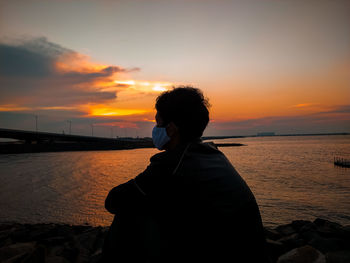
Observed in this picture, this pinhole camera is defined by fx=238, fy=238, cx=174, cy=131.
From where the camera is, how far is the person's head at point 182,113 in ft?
5.92

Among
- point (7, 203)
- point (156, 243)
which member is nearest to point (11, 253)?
point (156, 243)

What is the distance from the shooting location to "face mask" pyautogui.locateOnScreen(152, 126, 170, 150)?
1.88m

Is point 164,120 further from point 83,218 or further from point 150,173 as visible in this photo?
point 83,218

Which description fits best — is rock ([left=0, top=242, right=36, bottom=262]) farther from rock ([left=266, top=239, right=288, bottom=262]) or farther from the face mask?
rock ([left=266, top=239, right=288, bottom=262])

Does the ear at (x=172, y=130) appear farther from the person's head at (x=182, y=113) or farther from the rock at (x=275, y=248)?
the rock at (x=275, y=248)

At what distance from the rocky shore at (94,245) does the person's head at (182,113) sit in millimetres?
4791

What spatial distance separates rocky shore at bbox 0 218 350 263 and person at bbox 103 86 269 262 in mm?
4563

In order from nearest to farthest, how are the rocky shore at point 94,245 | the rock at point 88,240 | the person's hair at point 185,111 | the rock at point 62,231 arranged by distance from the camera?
the person's hair at point 185,111, the rocky shore at point 94,245, the rock at point 88,240, the rock at point 62,231

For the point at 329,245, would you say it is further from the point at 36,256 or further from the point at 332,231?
the point at 36,256

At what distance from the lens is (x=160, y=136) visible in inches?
74.7

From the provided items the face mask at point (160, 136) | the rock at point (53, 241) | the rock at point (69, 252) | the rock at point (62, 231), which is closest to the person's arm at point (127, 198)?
the face mask at point (160, 136)

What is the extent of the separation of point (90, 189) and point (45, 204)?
5328mm

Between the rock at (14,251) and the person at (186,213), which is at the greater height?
the person at (186,213)

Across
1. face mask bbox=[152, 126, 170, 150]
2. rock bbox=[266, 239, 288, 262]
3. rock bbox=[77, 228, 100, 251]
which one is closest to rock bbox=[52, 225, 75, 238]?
rock bbox=[77, 228, 100, 251]
